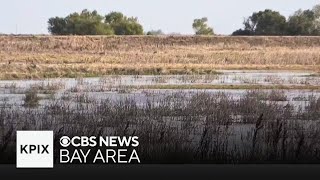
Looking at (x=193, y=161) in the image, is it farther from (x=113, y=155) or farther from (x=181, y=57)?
(x=181, y=57)

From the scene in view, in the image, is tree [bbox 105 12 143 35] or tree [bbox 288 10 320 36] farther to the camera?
tree [bbox 288 10 320 36]

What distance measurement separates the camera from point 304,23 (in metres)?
7.58

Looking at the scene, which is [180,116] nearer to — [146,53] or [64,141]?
[146,53]

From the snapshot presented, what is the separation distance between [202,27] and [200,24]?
4 cm

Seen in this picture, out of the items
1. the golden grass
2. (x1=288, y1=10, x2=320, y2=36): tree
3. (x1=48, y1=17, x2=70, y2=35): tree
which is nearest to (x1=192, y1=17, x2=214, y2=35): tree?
(x1=288, y1=10, x2=320, y2=36): tree

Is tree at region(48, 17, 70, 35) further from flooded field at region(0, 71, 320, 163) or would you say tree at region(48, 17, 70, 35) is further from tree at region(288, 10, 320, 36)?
tree at region(288, 10, 320, 36)

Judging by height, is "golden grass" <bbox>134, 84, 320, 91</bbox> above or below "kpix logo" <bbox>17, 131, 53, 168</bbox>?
above

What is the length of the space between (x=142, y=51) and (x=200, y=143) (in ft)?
6.72

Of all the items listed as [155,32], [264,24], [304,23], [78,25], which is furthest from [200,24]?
[78,25]

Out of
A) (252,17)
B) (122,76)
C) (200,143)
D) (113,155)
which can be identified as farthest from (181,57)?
(113,155)

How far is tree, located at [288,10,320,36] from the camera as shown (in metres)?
7.36

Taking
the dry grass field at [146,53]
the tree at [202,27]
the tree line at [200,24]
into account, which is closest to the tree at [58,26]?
the tree line at [200,24]

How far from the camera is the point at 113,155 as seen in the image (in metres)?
6.04

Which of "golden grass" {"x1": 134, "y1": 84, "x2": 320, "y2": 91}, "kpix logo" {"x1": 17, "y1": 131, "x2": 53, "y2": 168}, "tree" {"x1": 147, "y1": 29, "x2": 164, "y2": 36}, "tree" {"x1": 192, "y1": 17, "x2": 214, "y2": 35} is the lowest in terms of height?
"kpix logo" {"x1": 17, "y1": 131, "x2": 53, "y2": 168}
